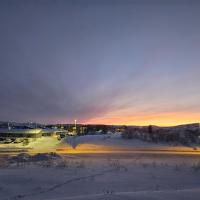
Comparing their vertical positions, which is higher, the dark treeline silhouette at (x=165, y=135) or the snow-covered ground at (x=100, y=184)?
the dark treeline silhouette at (x=165, y=135)

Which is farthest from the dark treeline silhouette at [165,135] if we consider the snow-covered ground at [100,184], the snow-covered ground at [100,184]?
the snow-covered ground at [100,184]

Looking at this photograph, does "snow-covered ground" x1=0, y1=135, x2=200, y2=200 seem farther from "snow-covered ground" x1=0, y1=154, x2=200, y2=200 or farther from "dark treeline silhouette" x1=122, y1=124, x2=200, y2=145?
"dark treeline silhouette" x1=122, y1=124, x2=200, y2=145

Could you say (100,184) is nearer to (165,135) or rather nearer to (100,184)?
(100,184)

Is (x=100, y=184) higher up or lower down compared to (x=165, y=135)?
lower down

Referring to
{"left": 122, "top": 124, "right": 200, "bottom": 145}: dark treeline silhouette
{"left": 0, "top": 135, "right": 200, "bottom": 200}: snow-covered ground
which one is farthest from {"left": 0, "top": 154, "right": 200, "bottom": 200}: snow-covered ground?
{"left": 122, "top": 124, "right": 200, "bottom": 145}: dark treeline silhouette

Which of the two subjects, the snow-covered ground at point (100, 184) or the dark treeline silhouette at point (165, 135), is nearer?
the snow-covered ground at point (100, 184)

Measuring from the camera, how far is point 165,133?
53406 millimetres

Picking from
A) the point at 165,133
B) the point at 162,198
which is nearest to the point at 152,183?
the point at 162,198

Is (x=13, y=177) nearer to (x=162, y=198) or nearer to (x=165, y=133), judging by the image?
(x=162, y=198)

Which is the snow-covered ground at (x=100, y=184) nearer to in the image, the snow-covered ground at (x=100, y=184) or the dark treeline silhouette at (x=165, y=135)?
the snow-covered ground at (x=100, y=184)

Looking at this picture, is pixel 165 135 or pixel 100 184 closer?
pixel 100 184

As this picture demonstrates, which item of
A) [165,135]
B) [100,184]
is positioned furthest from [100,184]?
[165,135]

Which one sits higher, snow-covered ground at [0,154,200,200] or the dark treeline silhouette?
the dark treeline silhouette

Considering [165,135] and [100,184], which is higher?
[165,135]
